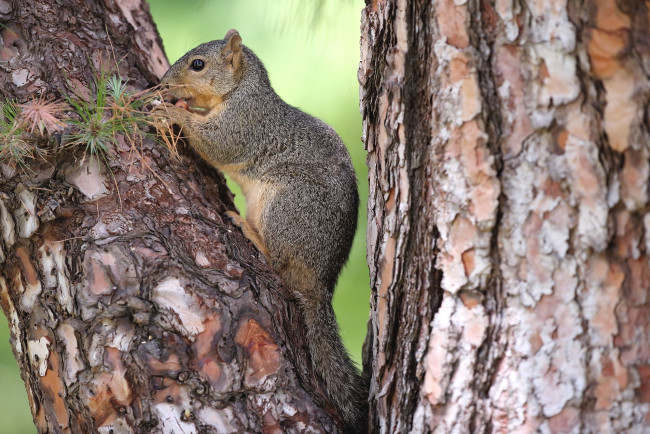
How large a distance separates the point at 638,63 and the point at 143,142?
1.30 meters

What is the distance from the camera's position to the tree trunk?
1.11m

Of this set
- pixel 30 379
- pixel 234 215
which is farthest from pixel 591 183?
pixel 30 379

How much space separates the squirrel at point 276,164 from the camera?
2.22 m

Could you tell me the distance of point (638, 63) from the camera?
42.9 inches

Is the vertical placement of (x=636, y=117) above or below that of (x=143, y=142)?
below

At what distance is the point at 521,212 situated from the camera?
118 cm

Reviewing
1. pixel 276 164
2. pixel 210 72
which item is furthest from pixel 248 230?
pixel 210 72

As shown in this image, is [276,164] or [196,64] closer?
[276,164]

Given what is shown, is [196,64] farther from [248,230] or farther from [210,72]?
[248,230]

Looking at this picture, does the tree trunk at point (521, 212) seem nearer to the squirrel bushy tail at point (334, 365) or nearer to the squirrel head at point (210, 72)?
the squirrel bushy tail at point (334, 365)

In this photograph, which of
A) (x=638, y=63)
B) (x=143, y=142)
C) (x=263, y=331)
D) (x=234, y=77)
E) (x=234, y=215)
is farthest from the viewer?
(x=234, y=77)

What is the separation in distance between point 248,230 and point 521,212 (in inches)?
46.7

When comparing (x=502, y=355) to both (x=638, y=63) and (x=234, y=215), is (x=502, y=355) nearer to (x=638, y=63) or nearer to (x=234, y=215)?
(x=638, y=63)

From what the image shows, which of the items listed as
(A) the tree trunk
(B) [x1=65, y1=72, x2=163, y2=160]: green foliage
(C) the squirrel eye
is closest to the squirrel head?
(C) the squirrel eye
